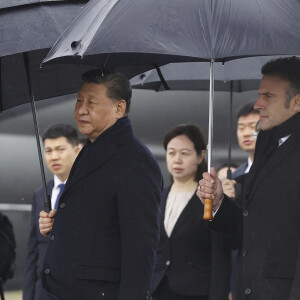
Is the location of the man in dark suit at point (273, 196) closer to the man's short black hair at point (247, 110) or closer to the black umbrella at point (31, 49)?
the black umbrella at point (31, 49)

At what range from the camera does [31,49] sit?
4.20 m

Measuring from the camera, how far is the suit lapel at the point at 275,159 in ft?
13.6

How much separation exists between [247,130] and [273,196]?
9.94ft

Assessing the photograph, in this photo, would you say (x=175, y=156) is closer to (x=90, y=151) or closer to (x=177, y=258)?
(x=177, y=258)

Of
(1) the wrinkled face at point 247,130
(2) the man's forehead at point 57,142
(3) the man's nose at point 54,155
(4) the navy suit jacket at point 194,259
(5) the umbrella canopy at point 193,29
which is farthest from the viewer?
(1) the wrinkled face at point 247,130

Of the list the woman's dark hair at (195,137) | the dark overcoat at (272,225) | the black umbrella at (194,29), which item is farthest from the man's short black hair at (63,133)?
the black umbrella at (194,29)

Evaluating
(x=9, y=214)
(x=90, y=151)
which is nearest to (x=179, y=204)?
(x=90, y=151)

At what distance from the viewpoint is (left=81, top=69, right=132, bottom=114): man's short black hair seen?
4422mm

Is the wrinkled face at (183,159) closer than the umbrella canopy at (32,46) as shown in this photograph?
No

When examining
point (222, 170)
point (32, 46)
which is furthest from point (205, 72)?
point (222, 170)

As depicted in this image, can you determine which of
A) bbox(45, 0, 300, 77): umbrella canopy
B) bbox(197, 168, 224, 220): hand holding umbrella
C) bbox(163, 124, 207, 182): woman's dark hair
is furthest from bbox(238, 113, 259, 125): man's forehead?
bbox(45, 0, 300, 77): umbrella canopy

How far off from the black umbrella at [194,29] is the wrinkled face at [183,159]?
2.32m

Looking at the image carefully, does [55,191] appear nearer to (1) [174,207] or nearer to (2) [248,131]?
(1) [174,207]

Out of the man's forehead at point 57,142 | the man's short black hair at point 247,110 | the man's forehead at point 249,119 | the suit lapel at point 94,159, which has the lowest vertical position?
the suit lapel at point 94,159
